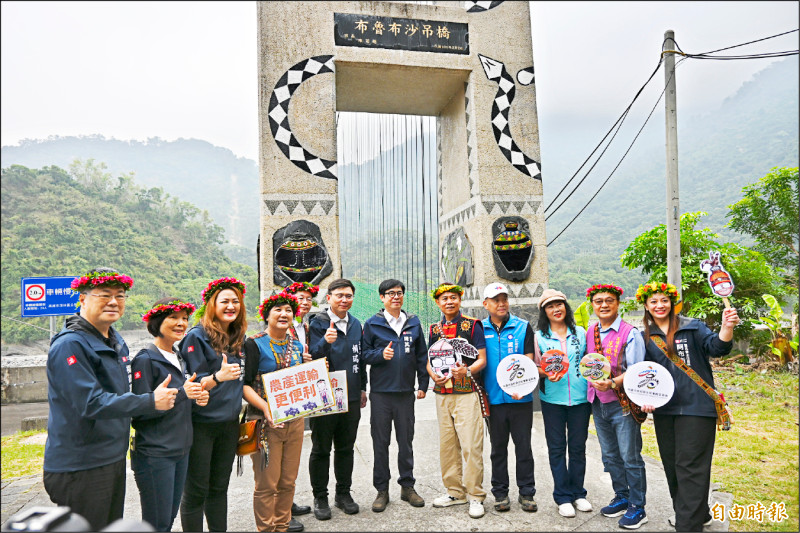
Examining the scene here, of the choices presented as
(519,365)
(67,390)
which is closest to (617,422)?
(519,365)

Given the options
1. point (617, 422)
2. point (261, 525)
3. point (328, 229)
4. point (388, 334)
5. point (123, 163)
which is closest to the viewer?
point (261, 525)

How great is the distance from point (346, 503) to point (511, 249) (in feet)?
13.0

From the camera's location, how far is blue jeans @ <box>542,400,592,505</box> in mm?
3400

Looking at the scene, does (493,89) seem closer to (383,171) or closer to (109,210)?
(383,171)

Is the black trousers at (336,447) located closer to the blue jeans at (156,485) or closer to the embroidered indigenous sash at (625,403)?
the blue jeans at (156,485)

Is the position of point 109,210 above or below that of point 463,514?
above

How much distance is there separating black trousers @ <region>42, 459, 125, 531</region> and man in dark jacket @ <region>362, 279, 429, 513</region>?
1.70 meters

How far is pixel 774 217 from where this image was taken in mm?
13164

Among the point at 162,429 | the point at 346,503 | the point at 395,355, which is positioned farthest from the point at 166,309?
the point at 346,503

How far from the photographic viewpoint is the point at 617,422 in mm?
3270

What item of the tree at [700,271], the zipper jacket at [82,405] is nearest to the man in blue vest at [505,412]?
the zipper jacket at [82,405]

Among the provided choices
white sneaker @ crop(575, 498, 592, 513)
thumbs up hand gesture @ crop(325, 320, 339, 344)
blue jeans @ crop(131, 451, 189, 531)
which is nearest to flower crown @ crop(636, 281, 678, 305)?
white sneaker @ crop(575, 498, 592, 513)

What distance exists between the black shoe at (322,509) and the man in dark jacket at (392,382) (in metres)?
0.32

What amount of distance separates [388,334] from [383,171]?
536cm
